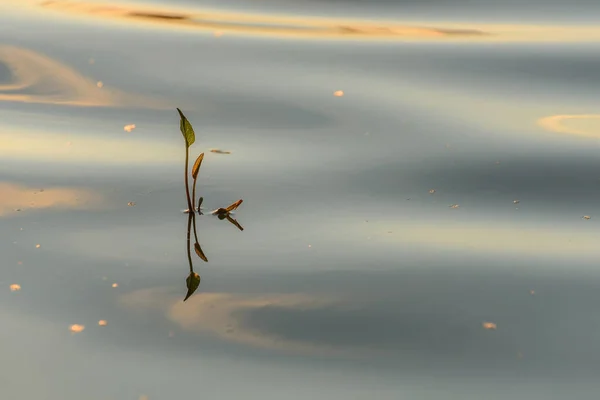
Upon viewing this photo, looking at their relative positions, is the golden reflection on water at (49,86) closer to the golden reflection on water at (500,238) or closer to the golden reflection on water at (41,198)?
the golden reflection on water at (41,198)

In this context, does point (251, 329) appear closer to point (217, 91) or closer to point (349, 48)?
point (217, 91)

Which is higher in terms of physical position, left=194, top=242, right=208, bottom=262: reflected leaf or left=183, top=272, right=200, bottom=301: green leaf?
left=194, top=242, right=208, bottom=262: reflected leaf

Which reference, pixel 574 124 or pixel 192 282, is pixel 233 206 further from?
pixel 574 124

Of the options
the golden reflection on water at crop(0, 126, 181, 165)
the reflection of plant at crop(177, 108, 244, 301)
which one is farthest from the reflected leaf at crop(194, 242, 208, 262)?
the golden reflection on water at crop(0, 126, 181, 165)

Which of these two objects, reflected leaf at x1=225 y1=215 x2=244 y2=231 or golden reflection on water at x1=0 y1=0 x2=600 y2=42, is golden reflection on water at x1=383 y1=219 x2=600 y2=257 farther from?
golden reflection on water at x1=0 y1=0 x2=600 y2=42

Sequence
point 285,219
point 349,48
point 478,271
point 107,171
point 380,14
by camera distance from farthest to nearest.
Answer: point 380,14 < point 349,48 < point 107,171 < point 285,219 < point 478,271

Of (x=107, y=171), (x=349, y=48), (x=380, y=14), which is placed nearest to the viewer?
(x=107, y=171)

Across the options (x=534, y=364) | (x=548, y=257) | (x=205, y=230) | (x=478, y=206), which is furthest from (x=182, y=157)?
(x=534, y=364)
